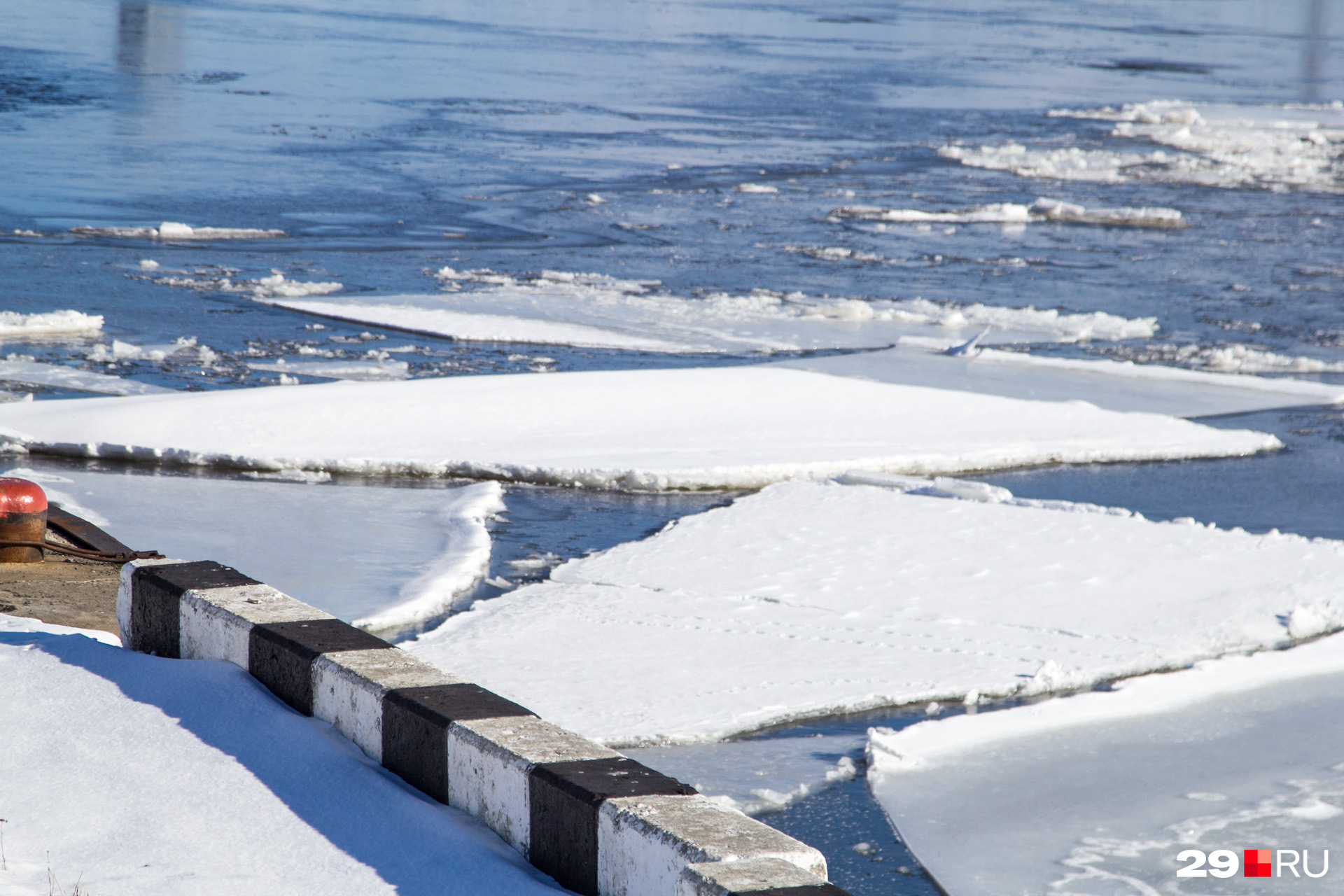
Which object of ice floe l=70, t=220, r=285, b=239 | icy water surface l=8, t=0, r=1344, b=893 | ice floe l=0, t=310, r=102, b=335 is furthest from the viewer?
ice floe l=70, t=220, r=285, b=239

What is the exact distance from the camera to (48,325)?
1010cm

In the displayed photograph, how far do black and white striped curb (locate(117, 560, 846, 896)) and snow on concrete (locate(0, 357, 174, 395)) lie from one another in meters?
5.04

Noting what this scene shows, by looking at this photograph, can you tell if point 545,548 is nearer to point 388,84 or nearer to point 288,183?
point 288,183

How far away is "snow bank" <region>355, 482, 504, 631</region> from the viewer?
5311mm

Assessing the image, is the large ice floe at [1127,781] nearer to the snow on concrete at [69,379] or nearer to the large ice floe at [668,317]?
the snow on concrete at [69,379]

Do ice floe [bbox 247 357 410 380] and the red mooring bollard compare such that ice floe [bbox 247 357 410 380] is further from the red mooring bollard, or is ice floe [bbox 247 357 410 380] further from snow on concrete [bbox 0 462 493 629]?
the red mooring bollard

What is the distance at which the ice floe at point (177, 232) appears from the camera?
1376 cm

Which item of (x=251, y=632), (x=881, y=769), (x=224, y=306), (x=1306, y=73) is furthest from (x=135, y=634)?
(x=1306, y=73)

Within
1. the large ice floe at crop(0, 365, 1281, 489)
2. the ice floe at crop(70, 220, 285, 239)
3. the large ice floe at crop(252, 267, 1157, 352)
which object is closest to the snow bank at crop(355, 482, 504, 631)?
the large ice floe at crop(0, 365, 1281, 489)

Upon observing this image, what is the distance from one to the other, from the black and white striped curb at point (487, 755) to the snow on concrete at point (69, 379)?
504 cm

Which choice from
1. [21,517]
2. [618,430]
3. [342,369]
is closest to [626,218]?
[342,369]

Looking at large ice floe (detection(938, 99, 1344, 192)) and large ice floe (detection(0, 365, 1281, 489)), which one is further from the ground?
large ice floe (detection(938, 99, 1344, 192))

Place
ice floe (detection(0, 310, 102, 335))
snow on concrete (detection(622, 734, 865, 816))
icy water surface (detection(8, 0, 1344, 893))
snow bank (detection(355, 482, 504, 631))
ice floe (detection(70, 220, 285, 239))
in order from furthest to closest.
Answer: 1. ice floe (detection(70, 220, 285, 239))
2. ice floe (detection(0, 310, 102, 335))
3. icy water surface (detection(8, 0, 1344, 893))
4. snow bank (detection(355, 482, 504, 631))
5. snow on concrete (detection(622, 734, 865, 816))

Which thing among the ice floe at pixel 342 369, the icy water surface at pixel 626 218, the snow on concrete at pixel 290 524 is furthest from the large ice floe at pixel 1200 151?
the snow on concrete at pixel 290 524
